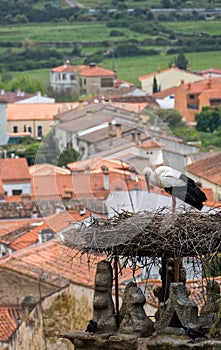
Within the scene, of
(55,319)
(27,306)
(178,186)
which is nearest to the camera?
(178,186)

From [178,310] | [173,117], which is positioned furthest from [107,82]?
[178,310]

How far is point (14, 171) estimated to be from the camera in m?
97.2

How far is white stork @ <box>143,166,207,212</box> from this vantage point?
16.9 metres

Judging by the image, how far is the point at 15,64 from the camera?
194625 millimetres

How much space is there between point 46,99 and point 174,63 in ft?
82.5

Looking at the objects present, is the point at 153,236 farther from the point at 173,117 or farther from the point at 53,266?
the point at 173,117

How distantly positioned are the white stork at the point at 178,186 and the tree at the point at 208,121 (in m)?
117

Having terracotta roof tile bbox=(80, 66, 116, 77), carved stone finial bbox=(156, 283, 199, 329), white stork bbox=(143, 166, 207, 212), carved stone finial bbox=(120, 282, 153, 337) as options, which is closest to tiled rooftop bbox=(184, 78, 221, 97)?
terracotta roof tile bbox=(80, 66, 116, 77)

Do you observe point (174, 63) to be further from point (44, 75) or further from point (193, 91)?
point (193, 91)

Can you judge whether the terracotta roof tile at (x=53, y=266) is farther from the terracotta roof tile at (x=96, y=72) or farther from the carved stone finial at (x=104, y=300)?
the terracotta roof tile at (x=96, y=72)

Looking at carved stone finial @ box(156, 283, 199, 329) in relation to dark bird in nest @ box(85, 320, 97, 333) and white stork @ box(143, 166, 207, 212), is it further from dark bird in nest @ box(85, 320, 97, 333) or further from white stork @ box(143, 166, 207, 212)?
white stork @ box(143, 166, 207, 212)

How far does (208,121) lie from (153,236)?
12236cm

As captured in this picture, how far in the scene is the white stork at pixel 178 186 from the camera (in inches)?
665

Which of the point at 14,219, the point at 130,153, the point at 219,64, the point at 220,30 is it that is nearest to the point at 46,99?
the point at 219,64
